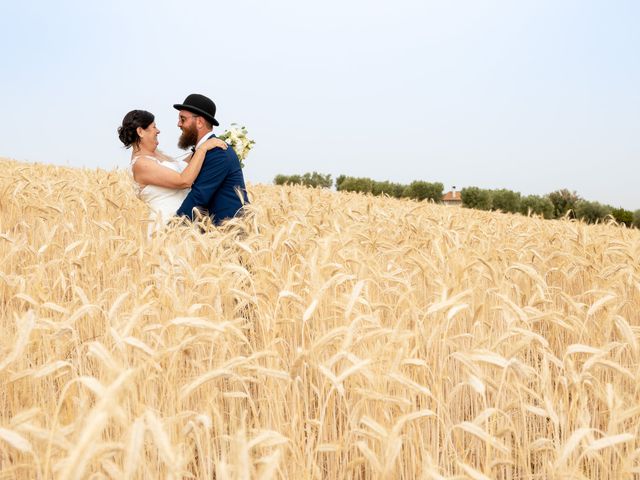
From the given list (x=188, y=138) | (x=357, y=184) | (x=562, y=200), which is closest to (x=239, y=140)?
(x=188, y=138)

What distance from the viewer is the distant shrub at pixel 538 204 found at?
98.4 ft

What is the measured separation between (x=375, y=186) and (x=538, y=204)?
8875 mm

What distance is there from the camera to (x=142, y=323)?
2447 millimetres

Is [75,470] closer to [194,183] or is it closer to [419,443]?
[419,443]

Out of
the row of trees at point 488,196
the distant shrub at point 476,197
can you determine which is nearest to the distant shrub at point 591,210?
the row of trees at point 488,196

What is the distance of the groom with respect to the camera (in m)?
4.43

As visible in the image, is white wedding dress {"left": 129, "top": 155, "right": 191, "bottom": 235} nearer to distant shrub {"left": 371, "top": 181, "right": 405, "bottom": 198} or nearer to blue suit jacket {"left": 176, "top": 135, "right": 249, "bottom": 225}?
blue suit jacket {"left": 176, "top": 135, "right": 249, "bottom": 225}

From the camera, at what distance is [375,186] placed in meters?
31.4

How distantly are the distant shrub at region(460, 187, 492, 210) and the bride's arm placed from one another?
90.2 ft

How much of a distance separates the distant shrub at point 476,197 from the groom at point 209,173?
2726 cm

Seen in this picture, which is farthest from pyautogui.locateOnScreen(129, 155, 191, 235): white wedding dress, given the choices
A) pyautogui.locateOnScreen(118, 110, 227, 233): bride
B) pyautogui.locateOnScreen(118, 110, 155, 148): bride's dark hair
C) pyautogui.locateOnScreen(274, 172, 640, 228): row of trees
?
pyautogui.locateOnScreen(274, 172, 640, 228): row of trees

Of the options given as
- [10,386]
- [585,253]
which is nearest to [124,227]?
[10,386]

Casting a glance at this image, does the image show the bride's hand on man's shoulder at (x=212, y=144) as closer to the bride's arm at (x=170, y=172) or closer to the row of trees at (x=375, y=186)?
the bride's arm at (x=170, y=172)

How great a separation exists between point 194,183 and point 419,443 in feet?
10.4
